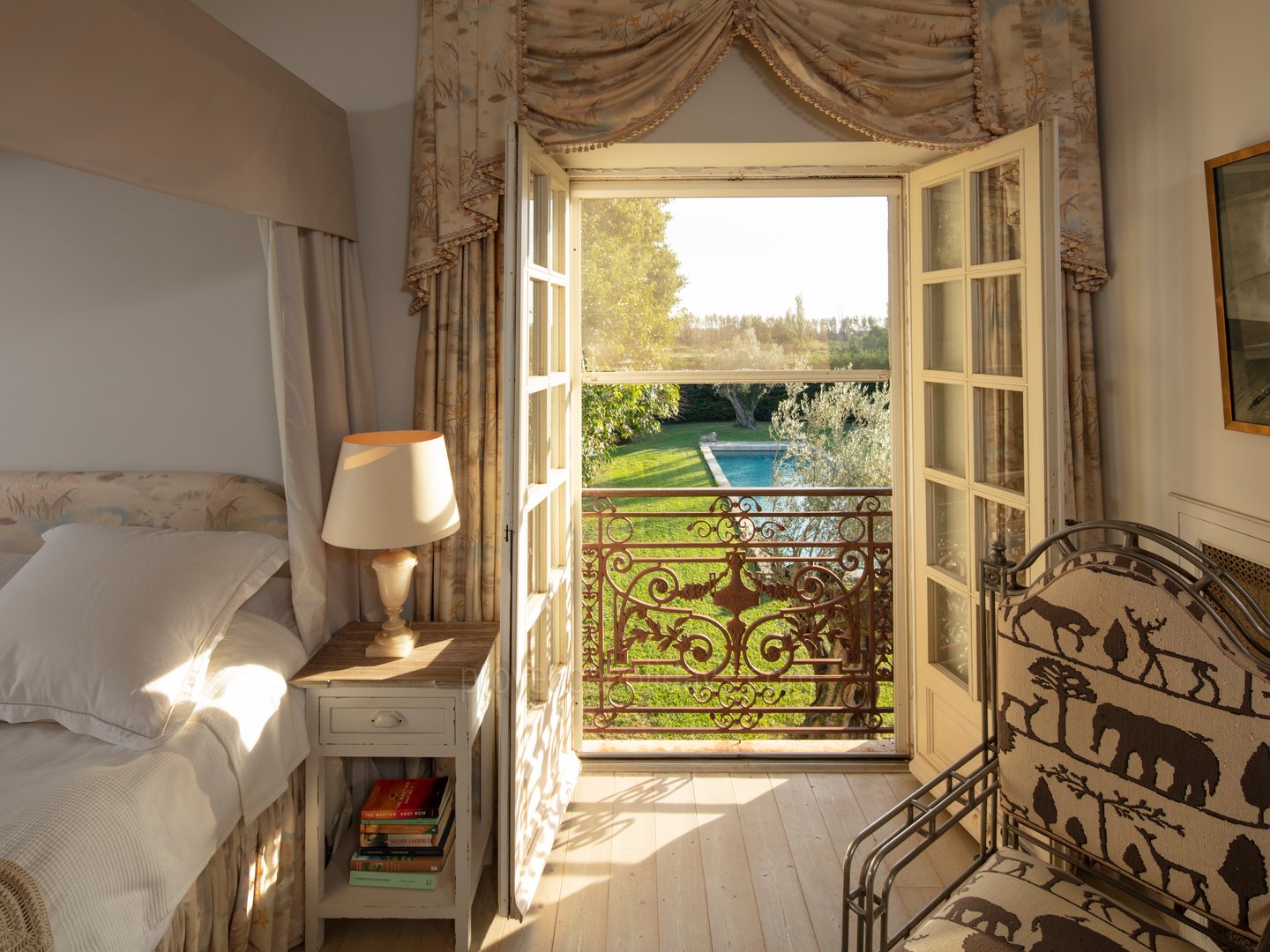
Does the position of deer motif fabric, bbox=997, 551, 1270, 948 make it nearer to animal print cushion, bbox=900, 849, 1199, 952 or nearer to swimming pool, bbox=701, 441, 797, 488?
animal print cushion, bbox=900, 849, 1199, 952

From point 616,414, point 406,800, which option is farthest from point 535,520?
point 616,414

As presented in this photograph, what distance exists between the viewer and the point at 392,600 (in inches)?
95.3

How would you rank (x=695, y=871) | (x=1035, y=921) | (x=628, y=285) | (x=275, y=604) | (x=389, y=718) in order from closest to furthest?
(x=1035, y=921), (x=389, y=718), (x=275, y=604), (x=695, y=871), (x=628, y=285)

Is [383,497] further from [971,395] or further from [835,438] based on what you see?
[835,438]

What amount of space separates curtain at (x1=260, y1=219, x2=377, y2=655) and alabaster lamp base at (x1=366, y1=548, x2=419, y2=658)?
182mm

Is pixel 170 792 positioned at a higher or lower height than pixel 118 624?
lower

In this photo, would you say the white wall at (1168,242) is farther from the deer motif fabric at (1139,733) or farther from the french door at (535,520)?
the french door at (535,520)

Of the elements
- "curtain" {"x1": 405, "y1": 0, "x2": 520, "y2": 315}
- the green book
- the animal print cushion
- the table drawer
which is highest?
"curtain" {"x1": 405, "y1": 0, "x2": 520, "y2": 315}

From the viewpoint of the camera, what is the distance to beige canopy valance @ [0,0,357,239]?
4.76ft

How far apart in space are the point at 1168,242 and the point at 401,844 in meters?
2.51

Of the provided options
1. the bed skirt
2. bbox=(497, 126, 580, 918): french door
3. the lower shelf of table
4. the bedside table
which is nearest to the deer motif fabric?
bbox=(497, 126, 580, 918): french door

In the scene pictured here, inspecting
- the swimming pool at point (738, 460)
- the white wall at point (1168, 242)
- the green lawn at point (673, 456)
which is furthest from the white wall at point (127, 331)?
the swimming pool at point (738, 460)

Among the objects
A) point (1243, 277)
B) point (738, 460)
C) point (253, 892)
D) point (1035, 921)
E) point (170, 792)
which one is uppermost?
point (1243, 277)

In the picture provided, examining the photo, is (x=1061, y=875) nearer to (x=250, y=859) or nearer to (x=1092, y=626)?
(x=1092, y=626)
